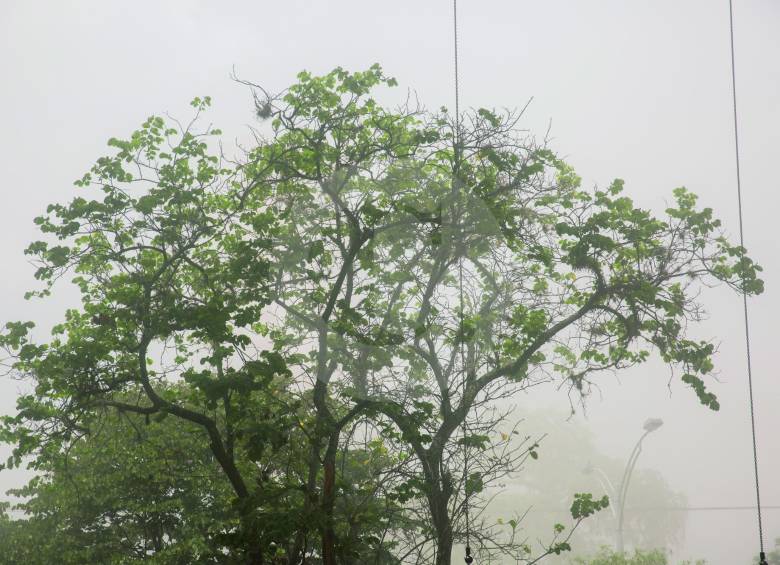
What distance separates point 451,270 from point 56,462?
3619mm

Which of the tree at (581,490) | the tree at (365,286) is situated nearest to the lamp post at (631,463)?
the tree at (365,286)

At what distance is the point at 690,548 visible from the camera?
22.8 meters

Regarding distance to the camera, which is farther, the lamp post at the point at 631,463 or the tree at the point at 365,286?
the lamp post at the point at 631,463

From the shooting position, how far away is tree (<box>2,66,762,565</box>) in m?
6.39

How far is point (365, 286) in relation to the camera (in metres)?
7.09

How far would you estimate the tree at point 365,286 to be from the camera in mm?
6387

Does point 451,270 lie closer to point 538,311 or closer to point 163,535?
point 538,311

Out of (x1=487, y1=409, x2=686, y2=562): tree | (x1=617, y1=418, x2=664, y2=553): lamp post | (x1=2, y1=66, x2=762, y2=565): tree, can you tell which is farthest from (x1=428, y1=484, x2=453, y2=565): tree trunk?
(x1=487, y1=409, x2=686, y2=562): tree

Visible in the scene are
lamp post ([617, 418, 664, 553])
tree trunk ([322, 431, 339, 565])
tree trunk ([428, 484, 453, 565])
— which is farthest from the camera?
lamp post ([617, 418, 664, 553])

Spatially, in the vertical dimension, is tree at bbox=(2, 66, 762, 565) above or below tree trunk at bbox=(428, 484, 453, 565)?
above

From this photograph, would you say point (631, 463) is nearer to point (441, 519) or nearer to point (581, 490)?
point (441, 519)

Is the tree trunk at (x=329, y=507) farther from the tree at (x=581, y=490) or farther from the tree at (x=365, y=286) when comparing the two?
the tree at (x=581, y=490)

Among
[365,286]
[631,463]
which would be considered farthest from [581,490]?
[365,286]

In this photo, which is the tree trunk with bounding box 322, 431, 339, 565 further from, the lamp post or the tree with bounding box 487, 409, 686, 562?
the tree with bounding box 487, 409, 686, 562
